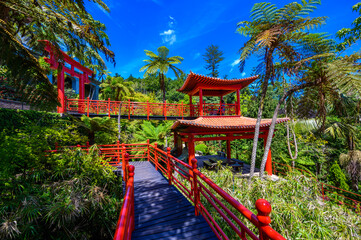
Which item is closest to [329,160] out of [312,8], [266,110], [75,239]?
[266,110]

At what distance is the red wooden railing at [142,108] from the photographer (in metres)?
9.81

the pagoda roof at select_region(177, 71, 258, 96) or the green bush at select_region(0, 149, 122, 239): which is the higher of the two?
the pagoda roof at select_region(177, 71, 258, 96)

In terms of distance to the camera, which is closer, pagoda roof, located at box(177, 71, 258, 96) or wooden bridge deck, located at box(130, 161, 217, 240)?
wooden bridge deck, located at box(130, 161, 217, 240)

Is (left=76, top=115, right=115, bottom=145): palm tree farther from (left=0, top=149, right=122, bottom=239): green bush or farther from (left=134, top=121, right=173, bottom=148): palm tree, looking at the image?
(left=134, top=121, right=173, bottom=148): palm tree

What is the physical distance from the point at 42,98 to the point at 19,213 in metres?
2.73

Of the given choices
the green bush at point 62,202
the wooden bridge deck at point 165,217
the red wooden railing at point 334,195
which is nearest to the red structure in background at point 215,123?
the red wooden railing at point 334,195

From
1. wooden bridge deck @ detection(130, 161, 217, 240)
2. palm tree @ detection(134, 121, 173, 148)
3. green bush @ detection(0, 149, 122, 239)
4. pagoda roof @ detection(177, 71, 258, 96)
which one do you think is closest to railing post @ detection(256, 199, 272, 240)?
wooden bridge deck @ detection(130, 161, 217, 240)

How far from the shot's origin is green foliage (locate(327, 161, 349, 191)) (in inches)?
479

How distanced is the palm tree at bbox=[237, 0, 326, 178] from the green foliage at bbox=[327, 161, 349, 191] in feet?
38.3

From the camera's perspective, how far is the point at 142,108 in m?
10.8

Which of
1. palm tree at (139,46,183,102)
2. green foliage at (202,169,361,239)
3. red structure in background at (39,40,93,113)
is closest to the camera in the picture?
green foliage at (202,169,361,239)

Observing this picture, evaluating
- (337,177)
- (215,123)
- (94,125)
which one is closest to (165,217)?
(215,123)

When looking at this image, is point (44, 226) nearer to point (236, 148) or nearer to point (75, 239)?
point (75, 239)

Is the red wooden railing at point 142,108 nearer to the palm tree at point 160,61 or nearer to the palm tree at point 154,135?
the palm tree at point 154,135
